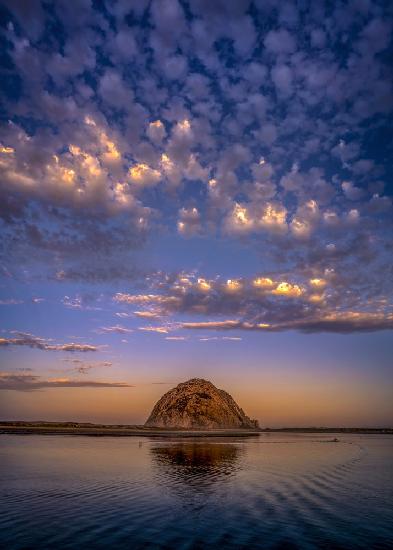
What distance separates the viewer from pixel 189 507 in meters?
20.7

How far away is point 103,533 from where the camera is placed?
51.4ft

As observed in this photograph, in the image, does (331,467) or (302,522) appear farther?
(331,467)

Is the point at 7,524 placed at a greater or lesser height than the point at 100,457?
lesser

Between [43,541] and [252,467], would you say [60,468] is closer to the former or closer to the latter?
[252,467]

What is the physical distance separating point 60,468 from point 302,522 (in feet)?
76.6

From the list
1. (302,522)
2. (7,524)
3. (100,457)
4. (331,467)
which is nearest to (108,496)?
(7,524)

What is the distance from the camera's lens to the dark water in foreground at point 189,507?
15.3 metres

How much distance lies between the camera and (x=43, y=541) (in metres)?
14.4

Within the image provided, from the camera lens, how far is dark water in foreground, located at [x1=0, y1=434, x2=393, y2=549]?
15.3m

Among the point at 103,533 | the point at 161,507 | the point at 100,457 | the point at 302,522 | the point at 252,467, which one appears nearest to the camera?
the point at 103,533

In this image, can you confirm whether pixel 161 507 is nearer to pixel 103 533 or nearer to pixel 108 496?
pixel 108 496

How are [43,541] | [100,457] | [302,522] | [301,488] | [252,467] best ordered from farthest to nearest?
[100,457] → [252,467] → [301,488] → [302,522] → [43,541]

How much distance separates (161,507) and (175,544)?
645 cm

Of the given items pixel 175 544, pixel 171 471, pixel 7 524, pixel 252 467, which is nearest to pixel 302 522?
pixel 175 544
